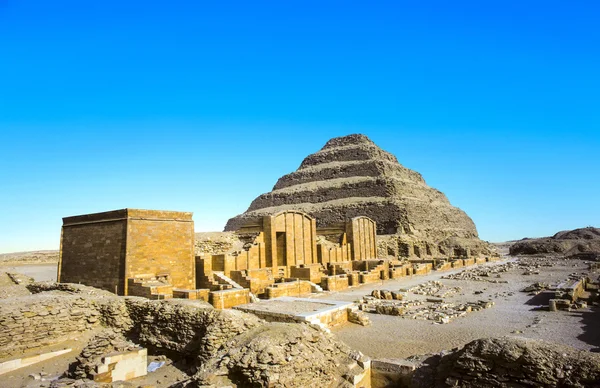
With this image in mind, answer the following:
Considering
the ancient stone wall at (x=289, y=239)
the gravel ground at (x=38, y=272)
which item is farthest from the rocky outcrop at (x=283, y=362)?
the gravel ground at (x=38, y=272)

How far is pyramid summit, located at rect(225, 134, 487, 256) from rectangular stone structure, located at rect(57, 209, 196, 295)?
97.6 feet

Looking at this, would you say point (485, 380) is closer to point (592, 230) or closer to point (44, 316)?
point (44, 316)

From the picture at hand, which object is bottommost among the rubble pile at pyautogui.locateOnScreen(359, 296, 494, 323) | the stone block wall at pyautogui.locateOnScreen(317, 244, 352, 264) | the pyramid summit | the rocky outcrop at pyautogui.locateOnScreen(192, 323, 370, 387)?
the rubble pile at pyautogui.locateOnScreen(359, 296, 494, 323)

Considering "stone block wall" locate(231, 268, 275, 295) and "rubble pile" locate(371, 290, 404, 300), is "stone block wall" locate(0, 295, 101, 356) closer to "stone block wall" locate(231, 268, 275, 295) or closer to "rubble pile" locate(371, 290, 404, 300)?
"stone block wall" locate(231, 268, 275, 295)

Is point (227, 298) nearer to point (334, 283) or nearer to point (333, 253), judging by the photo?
point (334, 283)

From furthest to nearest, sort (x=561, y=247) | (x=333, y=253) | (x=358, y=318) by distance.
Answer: (x=561, y=247)
(x=333, y=253)
(x=358, y=318)

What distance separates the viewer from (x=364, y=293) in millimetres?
16656

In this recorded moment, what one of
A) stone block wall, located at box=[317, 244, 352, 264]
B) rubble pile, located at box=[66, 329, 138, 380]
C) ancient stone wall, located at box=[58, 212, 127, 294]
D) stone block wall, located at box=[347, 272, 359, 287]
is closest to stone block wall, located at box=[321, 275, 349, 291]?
stone block wall, located at box=[347, 272, 359, 287]

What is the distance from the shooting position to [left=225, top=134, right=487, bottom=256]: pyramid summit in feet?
150

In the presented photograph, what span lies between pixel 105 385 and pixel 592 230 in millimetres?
78369

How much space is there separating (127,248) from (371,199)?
133 feet

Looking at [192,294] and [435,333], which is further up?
[192,294]

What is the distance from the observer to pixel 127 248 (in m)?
12.9

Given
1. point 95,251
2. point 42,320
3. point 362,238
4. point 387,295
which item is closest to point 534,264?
point 362,238
